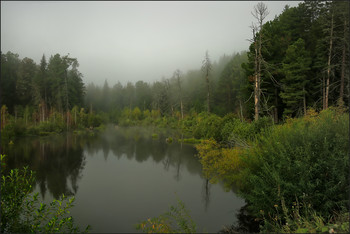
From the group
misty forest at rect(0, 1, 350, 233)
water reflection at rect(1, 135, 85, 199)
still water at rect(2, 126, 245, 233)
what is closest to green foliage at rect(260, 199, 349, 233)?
misty forest at rect(0, 1, 350, 233)

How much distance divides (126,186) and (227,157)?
26.7 feet

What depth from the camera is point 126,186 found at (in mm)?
14750

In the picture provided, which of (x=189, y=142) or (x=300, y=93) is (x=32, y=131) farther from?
(x=300, y=93)

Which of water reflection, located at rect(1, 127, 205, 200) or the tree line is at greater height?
the tree line

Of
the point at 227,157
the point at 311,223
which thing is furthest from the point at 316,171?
the point at 227,157

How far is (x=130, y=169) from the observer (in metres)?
19.0

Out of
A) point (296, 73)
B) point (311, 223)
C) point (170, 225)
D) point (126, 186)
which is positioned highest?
point (296, 73)

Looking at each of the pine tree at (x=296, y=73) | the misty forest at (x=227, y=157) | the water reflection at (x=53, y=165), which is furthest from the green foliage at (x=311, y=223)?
the pine tree at (x=296, y=73)

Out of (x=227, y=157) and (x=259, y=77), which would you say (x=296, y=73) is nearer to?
(x=259, y=77)

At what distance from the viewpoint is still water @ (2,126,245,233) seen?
33.9 feet

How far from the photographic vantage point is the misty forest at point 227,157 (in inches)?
239

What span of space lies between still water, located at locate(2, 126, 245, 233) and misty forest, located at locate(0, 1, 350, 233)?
9cm

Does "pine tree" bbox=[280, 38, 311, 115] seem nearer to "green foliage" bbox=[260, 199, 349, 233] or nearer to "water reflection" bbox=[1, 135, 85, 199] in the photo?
"green foliage" bbox=[260, 199, 349, 233]

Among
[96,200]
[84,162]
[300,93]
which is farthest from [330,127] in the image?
[84,162]
